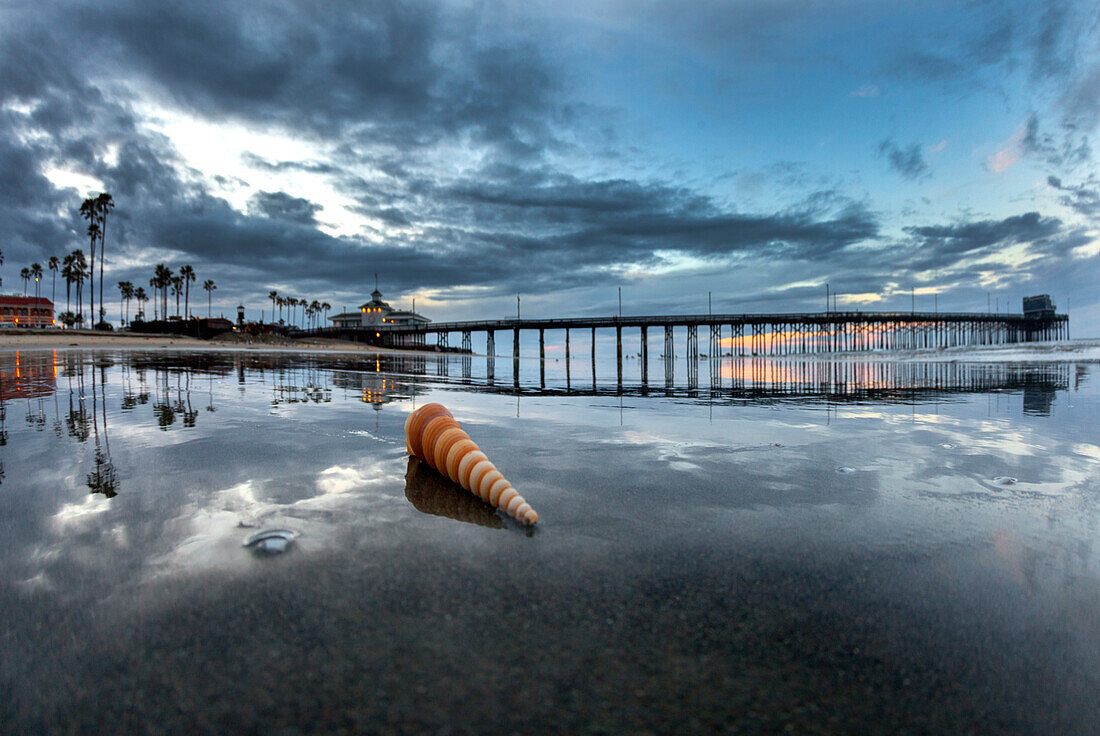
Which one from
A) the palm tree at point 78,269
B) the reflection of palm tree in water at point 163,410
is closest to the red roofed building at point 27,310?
the palm tree at point 78,269

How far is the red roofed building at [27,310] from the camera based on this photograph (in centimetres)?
9400

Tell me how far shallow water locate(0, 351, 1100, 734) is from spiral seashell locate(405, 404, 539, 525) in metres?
0.10

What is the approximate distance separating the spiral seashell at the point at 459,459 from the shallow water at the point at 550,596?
100 millimetres

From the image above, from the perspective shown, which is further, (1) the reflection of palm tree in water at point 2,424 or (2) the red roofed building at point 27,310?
(2) the red roofed building at point 27,310

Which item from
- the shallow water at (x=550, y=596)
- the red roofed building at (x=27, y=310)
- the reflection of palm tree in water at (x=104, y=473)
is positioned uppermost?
the red roofed building at (x=27, y=310)

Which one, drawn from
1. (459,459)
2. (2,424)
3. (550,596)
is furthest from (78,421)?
(550,596)

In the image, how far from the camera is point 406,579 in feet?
6.48

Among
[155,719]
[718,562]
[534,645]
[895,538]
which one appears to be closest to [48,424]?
[155,719]

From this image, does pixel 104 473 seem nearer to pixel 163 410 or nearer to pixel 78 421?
pixel 78 421

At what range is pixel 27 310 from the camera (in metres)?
97.9

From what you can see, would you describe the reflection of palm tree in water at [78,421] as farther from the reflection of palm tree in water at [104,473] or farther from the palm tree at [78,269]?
the palm tree at [78,269]

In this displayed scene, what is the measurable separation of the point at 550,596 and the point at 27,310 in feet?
467

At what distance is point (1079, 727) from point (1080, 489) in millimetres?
3290

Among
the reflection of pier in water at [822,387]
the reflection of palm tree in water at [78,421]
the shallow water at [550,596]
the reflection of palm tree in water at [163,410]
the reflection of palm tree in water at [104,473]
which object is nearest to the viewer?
the shallow water at [550,596]
